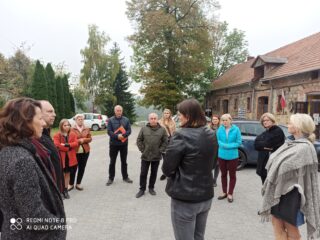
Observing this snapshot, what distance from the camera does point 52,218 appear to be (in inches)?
68.9

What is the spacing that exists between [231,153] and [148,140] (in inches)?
67.4

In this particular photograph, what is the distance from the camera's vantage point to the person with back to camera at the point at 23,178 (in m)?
1.62

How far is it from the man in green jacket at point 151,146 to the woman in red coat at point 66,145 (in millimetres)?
1414

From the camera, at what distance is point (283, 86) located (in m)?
15.4

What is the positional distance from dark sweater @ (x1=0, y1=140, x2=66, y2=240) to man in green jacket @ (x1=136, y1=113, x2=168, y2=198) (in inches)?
147

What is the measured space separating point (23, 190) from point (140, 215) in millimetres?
3157

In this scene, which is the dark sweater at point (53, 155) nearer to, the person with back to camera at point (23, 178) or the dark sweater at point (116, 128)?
the person with back to camera at point (23, 178)

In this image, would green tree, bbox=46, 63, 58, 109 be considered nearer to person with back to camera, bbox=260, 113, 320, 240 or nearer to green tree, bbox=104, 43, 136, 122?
green tree, bbox=104, 43, 136, 122

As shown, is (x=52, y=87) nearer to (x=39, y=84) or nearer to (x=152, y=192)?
(x=39, y=84)

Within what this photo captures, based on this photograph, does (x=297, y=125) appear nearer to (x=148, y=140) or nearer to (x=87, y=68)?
(x=148, y=140)

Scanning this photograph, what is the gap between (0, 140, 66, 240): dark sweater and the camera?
1609mm

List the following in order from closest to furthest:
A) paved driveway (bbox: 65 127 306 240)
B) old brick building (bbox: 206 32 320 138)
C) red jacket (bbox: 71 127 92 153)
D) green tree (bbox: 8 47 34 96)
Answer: paved driveway (bbox: 65 127 306 240) < red jacket (bbox: 71 127 92 153) < old brick building (bbox: 206 32 320 138) < green tree (bbox: 8 47 34 96)

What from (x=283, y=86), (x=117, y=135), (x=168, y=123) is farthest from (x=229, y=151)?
(x=283, y=86)

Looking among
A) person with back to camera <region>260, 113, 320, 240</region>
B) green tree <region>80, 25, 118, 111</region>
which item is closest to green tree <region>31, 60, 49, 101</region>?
green tree <region>80, 25, 118, 111</region>
